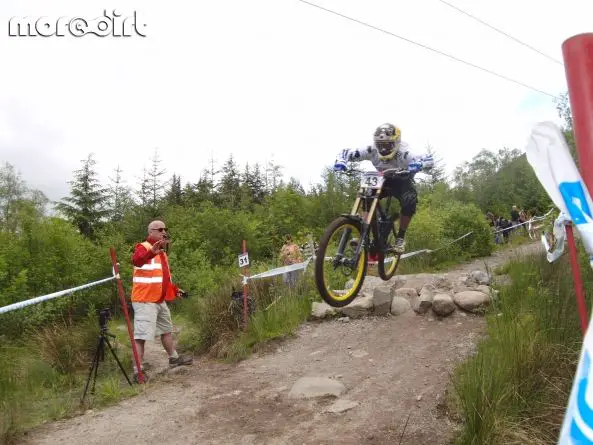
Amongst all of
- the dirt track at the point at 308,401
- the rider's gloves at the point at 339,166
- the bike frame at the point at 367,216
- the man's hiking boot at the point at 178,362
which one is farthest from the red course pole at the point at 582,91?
the man's hiking boot at the point at 178,362

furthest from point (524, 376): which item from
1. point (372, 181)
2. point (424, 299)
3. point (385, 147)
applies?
point (424, 299)

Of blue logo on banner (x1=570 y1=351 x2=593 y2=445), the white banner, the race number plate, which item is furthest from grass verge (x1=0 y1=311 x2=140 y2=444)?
the white banner

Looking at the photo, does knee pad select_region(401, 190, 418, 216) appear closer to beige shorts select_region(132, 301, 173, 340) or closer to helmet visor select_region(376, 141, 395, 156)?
helmet visor select_region(376, 141, 395, 156)

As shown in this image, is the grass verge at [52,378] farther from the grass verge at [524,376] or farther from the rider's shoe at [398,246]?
the grass verge at [524,376]

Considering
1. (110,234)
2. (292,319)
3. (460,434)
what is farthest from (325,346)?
(110,234)

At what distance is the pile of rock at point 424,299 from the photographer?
6.83 meters

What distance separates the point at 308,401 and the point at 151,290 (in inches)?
108

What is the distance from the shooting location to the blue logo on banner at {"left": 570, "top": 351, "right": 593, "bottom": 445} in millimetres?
1185

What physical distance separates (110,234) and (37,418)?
330 inches

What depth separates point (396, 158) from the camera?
465 centimetres

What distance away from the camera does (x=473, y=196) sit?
94.7 ft

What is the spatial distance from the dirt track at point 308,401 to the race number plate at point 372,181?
2.15m

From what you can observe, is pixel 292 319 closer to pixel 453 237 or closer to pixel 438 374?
pixel 438 374

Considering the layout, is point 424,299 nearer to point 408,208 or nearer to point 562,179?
point 408,208
